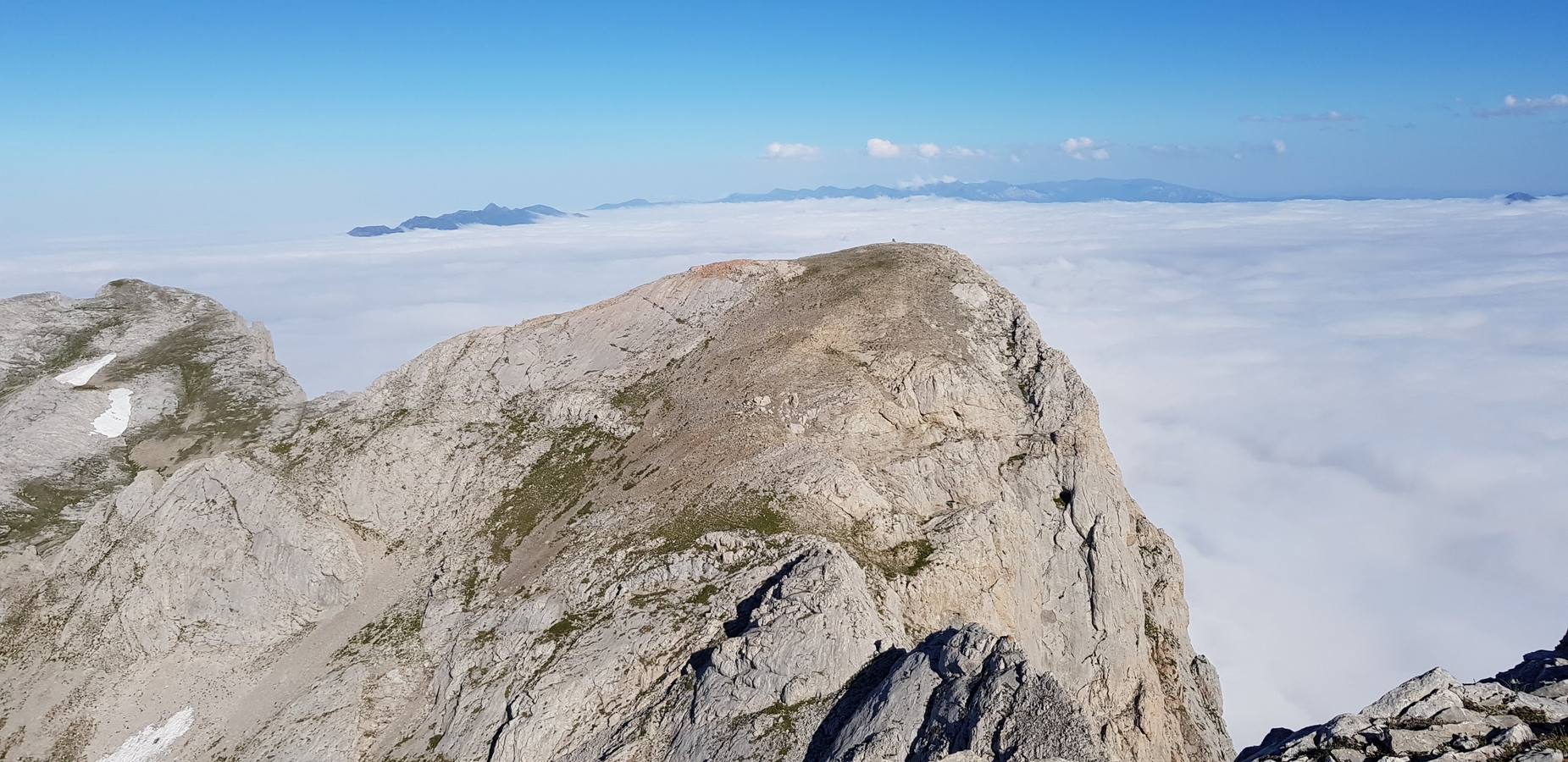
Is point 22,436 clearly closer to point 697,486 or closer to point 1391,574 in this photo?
point 697,486

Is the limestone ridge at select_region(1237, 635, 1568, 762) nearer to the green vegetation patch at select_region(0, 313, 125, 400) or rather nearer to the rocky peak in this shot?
the rocky peak

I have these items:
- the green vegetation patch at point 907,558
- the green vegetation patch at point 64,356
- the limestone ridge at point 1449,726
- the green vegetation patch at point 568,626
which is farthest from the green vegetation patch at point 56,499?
the limestone ridge at point 1449,726

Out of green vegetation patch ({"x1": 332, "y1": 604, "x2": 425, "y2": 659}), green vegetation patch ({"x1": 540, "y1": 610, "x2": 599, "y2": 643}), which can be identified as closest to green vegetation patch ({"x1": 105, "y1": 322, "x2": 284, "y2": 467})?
green vegetation patch ({"x1": 332, "y1": 604, "x2": 425, "y2": 659})

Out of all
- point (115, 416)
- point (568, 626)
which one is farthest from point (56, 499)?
point (568, 626)

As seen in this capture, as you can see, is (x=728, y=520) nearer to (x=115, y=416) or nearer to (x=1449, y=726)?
(x=1449, y=726)

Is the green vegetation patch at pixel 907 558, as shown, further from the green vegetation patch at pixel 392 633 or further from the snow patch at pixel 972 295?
the green vegetation patch at pixel 392 633
